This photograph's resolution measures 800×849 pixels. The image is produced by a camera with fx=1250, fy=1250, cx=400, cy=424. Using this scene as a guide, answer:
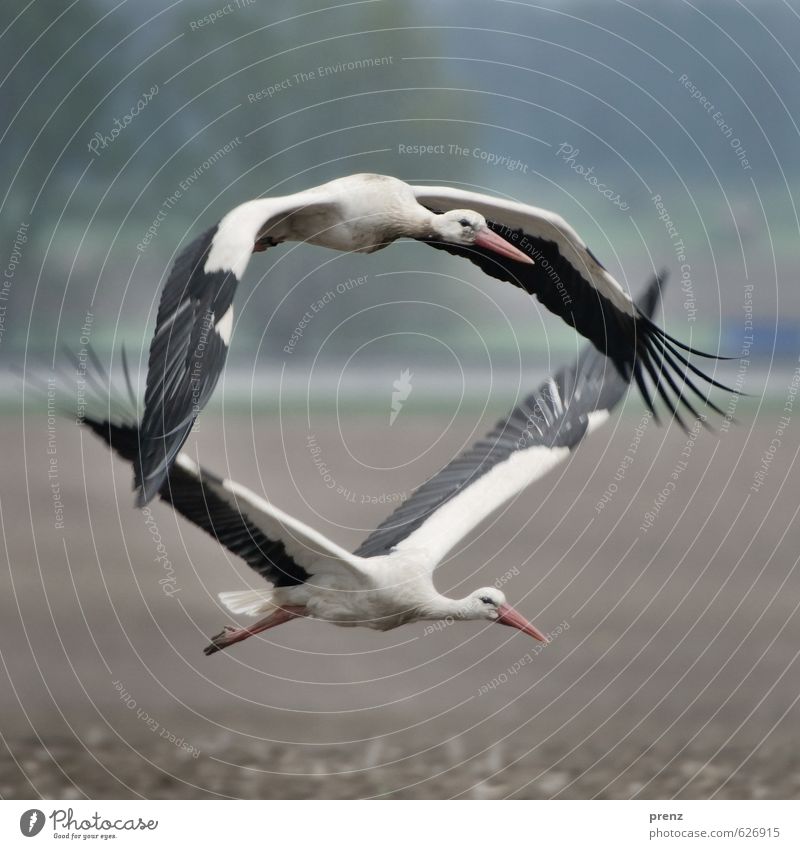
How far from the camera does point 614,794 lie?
2455 mm

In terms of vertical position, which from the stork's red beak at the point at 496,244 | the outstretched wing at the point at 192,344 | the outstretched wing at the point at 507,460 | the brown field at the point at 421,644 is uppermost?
the stork's red beak at the point at 496,244

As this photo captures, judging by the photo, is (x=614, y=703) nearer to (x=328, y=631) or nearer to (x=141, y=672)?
(x=328, y=631)

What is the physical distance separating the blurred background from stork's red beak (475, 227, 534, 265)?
0.13 meters

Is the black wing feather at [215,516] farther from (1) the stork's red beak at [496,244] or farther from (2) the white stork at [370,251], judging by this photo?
(1) the stork's red beak at [496,244]

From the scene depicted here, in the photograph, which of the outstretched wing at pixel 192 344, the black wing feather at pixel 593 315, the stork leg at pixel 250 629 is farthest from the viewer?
the black wing feather at pixel 593 315

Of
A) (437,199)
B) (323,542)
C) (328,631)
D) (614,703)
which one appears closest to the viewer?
(323,542)

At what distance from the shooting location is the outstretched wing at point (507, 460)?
220cm

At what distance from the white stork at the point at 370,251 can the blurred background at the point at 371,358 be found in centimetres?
6

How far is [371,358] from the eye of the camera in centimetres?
240

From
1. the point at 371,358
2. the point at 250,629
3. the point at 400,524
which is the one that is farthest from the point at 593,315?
the point at 250,629

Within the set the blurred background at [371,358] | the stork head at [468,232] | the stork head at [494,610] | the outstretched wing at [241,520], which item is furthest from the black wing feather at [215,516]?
the stork head at [468,232]

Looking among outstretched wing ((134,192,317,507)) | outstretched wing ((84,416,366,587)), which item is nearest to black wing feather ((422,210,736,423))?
outstretched wing ((134,192,317,507))

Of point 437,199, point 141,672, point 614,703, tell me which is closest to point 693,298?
point 437,199
